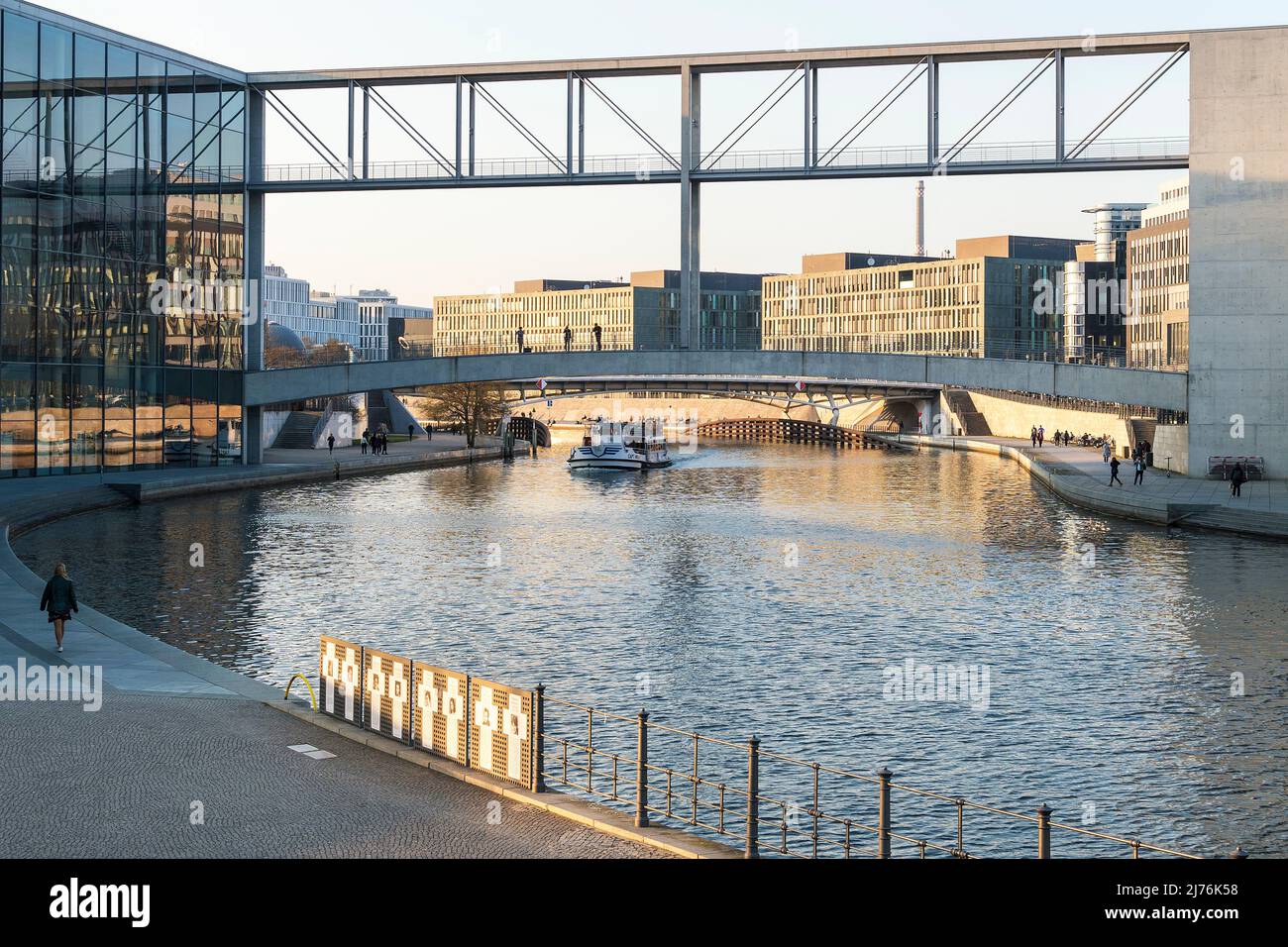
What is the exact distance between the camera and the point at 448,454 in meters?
92.2

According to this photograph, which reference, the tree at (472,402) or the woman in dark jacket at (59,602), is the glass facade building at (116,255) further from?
the tree at (472,402)

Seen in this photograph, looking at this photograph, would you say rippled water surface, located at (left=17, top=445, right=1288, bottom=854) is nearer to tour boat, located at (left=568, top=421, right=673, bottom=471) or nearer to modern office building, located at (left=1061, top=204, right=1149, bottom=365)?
tour boat, located at (left=568, top=421, right=673, bottom=471)

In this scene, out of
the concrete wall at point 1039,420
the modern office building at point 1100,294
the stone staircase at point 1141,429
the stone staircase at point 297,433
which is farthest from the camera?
the modern office building at point 1100,294

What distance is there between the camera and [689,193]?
61188 mm

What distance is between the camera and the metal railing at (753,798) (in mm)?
14734

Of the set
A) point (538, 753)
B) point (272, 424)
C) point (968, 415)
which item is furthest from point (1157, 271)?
point (538, 753)

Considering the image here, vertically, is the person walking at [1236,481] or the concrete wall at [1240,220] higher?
the concrete wall at [1240,220]

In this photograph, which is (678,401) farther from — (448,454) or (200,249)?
(200,249)

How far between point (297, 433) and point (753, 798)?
88609mm

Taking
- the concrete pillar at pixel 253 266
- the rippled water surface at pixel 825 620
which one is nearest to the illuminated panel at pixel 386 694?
the rippled water surface at pixel 825 620

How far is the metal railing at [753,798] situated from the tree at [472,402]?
84830 mm

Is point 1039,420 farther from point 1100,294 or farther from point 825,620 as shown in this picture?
point 825,620
